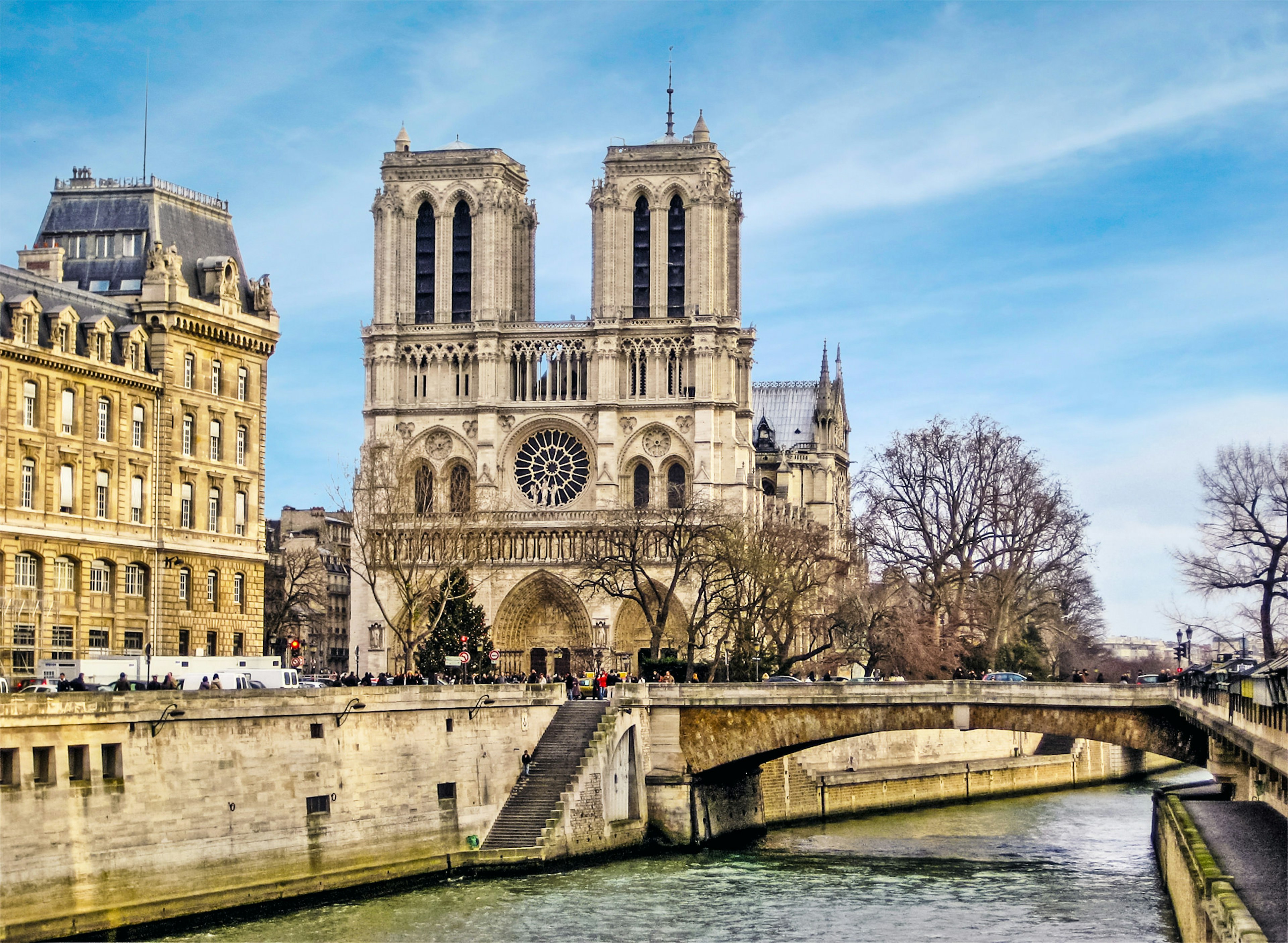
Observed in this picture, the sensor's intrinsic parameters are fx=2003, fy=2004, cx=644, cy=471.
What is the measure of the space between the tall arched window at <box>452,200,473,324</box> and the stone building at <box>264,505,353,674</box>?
553 inches

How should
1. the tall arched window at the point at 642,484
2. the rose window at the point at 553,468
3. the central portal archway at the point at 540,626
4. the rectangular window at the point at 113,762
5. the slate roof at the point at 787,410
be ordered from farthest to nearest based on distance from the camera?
the slate roof at the point at 787,410
the rose window at the point at 553,468
the tall arched window at the point at 642,484
the central portal archway at the point at 540,626
the rectangular window at the point at 113,762

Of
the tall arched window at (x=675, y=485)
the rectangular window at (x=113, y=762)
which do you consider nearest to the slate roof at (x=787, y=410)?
the tall arched window at (x=675, y=485)

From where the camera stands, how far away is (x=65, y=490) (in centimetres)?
5541

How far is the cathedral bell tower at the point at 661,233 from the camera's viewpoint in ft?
355

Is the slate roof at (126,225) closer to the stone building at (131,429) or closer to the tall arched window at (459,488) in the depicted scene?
the stone building at (131,429)

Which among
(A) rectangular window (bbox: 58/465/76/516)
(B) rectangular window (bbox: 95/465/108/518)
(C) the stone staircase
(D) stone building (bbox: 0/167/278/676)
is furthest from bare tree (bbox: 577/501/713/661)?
(A) rectangular window (bbox: 58/465/76/516)

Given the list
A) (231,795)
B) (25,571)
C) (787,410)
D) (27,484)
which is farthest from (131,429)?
(787,410)

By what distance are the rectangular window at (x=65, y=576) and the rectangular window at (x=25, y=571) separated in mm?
719

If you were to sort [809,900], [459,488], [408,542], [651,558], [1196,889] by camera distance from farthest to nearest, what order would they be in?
[459,488] < [651,558] < [408,542] < [809,900] < [1196,889]

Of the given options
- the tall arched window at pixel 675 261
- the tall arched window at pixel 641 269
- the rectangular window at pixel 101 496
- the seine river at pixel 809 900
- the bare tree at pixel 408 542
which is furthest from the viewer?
the tall arched window at pixel 641 269

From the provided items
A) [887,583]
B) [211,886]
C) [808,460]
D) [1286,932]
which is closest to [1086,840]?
[887,583]

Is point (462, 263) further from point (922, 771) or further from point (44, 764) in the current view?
point (44, 764)

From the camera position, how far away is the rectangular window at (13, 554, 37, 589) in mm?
53375

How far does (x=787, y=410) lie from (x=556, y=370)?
35.2 m
